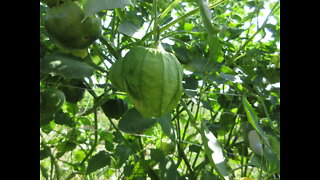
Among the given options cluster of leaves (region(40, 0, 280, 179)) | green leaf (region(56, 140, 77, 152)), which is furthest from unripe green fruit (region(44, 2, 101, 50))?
green leaf (region(56, 140, 77, 152))

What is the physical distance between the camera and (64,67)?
59 cm

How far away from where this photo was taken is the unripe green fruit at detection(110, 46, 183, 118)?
1.52ft

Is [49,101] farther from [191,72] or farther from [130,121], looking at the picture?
[191,72]

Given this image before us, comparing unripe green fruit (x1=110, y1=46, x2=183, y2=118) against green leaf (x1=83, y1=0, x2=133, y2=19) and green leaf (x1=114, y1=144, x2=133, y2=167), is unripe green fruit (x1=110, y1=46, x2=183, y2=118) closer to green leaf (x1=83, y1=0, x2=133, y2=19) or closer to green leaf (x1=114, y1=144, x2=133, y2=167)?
green leaf (x1=83, y1=0, x2=133, y2=19)

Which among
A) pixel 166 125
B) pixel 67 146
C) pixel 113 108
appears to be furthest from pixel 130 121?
pixel 67 146

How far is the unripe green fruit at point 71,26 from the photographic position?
0.55 meters

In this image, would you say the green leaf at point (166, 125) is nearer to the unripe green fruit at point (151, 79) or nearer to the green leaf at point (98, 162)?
the unripe green fruit at point (151, 79)

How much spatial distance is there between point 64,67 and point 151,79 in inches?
7.9

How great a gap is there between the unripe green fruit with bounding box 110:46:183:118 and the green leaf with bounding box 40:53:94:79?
Answer: 0.12 m

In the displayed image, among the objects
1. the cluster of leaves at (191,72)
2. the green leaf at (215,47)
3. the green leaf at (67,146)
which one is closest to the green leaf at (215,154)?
the cluster of leaves at (191,72)
